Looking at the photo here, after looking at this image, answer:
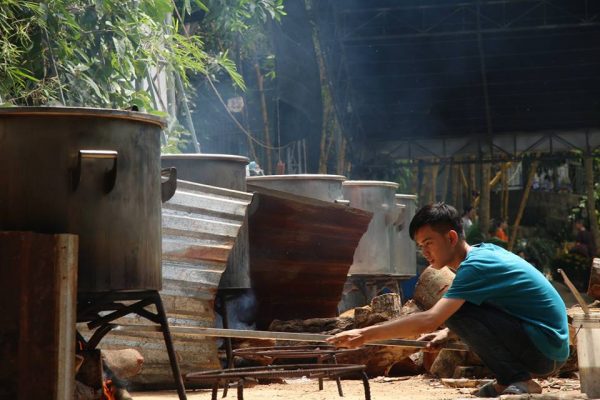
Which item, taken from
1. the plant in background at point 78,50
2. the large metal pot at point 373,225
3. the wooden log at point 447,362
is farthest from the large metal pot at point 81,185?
the large metal pot at point 373,225

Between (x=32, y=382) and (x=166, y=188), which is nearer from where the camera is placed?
(x=32, y=382)

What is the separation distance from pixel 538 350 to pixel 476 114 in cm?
1624

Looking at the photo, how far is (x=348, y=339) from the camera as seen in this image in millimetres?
4453

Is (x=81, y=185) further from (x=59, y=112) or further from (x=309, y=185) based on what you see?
(x=309, y=185)

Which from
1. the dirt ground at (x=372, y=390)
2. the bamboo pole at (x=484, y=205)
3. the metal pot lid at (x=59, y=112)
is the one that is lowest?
the dirt ground at (x=372, y=390)

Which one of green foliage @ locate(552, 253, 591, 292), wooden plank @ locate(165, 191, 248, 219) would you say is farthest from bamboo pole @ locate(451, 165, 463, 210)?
wooden plank @ locate(165, 191, 248, 219)

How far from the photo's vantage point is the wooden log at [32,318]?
13.5ft

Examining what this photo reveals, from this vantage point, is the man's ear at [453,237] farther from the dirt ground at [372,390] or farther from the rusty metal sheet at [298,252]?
the rusty metal sheet at [298,252]

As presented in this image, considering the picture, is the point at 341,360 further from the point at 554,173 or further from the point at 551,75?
the point at 554,173

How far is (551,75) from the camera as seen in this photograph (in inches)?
778

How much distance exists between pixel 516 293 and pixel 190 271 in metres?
2.70

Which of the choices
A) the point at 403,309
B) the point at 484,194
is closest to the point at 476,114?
the point at 484,194

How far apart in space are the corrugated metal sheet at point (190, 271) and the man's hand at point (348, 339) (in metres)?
2.56

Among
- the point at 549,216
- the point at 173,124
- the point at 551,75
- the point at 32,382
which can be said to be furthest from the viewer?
the point at 549,216
